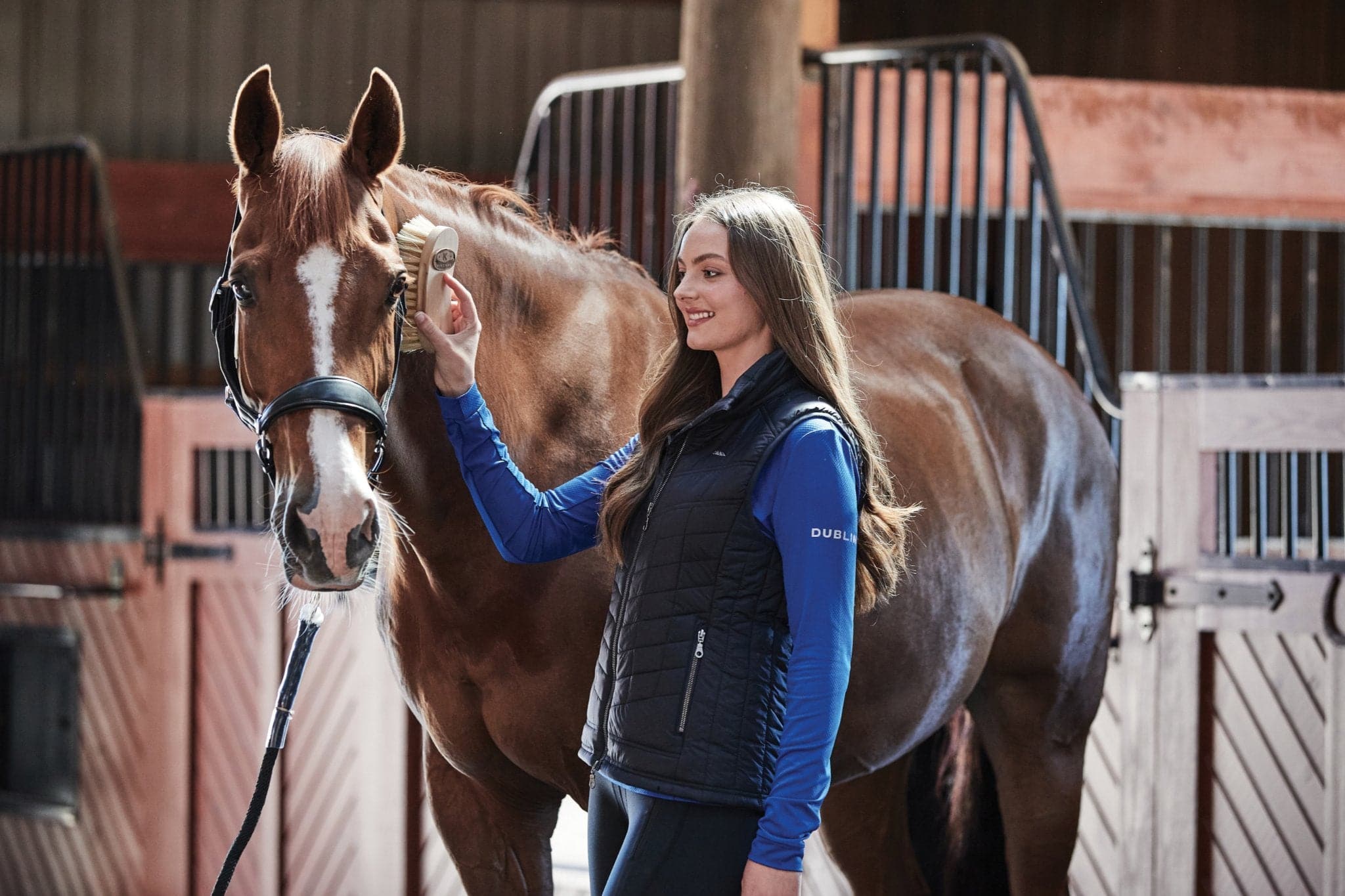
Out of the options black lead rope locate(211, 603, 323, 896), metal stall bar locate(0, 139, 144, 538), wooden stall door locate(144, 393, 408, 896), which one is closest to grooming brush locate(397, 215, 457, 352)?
black lead rope locate(211, 603, 323, 896)

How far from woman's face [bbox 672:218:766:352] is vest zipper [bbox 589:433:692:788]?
11cm

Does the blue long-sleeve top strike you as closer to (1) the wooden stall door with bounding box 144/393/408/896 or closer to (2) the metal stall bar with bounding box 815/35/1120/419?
(2) the metal stall bar with bounding box 815/35/1120/419

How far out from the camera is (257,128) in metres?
1.38

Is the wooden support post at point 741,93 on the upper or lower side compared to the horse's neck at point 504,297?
upper

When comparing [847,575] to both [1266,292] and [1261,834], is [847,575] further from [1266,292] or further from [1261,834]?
[1266,292]

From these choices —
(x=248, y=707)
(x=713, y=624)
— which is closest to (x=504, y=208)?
(x=713, y=624)

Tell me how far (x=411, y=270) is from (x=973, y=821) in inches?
64.3

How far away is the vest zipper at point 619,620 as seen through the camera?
4.16 ft

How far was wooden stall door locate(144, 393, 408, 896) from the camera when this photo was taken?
2.99m

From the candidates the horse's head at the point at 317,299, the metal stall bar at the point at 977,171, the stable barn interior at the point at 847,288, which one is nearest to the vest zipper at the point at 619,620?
the horse's head at the point at 317,299

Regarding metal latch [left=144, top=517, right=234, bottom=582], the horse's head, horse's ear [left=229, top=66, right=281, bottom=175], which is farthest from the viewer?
metal latch [left=144, top=517, right=234, bottom=582]

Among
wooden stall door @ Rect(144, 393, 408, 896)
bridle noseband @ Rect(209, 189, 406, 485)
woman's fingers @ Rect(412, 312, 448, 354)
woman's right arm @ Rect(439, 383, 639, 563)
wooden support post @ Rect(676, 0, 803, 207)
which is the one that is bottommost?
wooden stall door @ Rect(144, 393, 408, 896)

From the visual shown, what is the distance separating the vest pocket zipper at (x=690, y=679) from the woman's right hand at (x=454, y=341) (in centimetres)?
43

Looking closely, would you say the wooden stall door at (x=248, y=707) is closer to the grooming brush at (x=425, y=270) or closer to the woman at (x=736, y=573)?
the grooming brush at (x=425, y=270)
